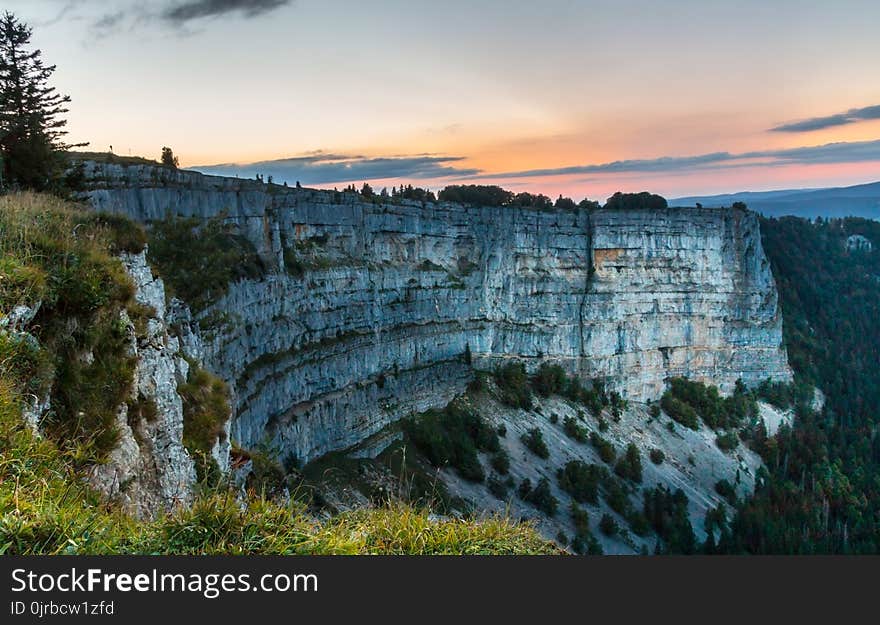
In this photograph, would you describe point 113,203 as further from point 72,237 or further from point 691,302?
point 691,302

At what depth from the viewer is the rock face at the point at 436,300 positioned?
3656 cm

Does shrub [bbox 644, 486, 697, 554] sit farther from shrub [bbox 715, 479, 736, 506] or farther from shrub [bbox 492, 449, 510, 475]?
shrub [bbox 492, 449, 510, 475]

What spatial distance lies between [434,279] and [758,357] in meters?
45.8

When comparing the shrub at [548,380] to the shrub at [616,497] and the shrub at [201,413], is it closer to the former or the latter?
the shrub at [616,497]

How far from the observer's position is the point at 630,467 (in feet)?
192

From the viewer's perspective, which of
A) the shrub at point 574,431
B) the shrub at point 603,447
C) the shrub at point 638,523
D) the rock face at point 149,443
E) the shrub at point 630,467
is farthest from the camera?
the shrub at point 574,431

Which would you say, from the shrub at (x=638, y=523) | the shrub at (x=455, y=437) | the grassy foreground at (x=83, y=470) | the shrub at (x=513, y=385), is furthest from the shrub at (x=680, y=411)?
the grassy foreground at (x=83, y=470)

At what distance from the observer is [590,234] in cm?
7138

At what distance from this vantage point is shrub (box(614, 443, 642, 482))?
58.0 meters

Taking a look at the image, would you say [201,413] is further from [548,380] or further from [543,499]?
[548,380]

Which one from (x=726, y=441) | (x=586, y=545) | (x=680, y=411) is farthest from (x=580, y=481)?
(x=726, y=441)

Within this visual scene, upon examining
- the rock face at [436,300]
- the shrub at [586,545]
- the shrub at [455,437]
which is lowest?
the shrub at [586,545]

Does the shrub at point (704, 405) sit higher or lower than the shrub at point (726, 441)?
higher

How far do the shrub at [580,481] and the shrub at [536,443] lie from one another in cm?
199
